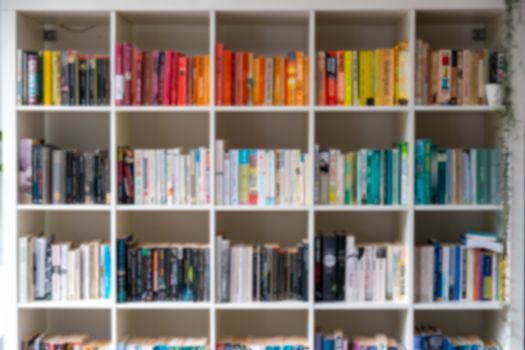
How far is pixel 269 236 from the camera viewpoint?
3229mm

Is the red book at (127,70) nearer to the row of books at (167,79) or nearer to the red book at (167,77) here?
the row of books at (167,79)

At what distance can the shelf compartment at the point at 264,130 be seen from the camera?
3.20 m

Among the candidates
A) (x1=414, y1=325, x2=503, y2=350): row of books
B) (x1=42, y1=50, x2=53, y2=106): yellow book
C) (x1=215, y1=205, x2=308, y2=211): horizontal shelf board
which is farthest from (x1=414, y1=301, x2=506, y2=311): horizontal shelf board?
(x1=42, y1=50, x2=53, y2=106): yellow book

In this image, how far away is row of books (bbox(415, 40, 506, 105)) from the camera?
114 inches

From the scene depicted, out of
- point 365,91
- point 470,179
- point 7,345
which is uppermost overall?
point 365,91

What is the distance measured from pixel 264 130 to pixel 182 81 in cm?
53

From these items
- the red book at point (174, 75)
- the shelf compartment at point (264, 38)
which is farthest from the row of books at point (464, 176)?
the red book at point (174, 75)

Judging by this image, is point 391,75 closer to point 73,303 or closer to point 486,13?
point 486,13

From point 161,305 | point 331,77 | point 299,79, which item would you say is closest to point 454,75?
point 331,77

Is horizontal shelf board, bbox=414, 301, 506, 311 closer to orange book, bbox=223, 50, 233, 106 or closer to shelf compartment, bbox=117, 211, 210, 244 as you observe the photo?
shelf compartment, bbox=117, 211, 210, 244

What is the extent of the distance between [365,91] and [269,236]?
886 millimetres

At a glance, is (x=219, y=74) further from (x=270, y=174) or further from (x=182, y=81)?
(x=270, y=174)

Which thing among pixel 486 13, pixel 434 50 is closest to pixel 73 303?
pixel 434 50

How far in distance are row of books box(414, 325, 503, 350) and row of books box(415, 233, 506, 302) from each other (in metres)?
0.16
